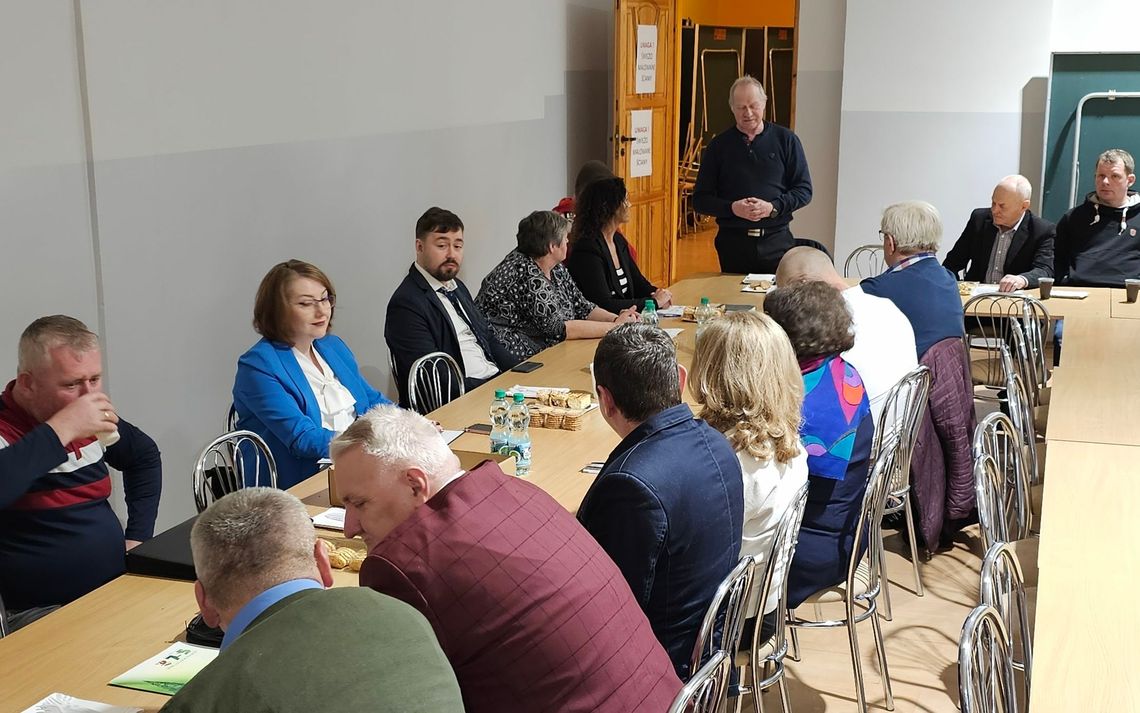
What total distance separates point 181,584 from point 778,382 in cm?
143

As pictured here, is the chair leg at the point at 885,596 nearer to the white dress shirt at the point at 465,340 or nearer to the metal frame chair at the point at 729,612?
the metal frame chair at the point at 729,612

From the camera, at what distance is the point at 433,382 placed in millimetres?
4961

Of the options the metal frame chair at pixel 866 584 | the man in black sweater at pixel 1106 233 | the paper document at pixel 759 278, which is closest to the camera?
the metal frame chair at pixel 866 584

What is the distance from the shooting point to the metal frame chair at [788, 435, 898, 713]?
126 inches

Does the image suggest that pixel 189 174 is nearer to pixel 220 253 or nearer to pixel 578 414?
pixel 220 253

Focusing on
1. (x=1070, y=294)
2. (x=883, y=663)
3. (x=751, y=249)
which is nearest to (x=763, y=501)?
(x=883, y=663)

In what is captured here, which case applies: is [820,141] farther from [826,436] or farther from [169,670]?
[169,670]

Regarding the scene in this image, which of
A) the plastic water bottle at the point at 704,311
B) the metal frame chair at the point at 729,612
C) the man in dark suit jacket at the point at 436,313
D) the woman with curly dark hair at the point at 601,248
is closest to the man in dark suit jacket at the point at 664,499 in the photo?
the metal frame chair at the point at 729,612

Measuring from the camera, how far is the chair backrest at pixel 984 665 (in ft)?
5.99

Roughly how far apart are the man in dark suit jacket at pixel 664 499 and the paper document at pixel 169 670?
0.79 meters

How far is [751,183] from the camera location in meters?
7.14

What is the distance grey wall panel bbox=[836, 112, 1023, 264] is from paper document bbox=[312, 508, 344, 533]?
654 cm

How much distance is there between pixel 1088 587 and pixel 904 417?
1.39 meters

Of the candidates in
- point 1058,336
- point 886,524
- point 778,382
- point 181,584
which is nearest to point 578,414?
point 778,382
